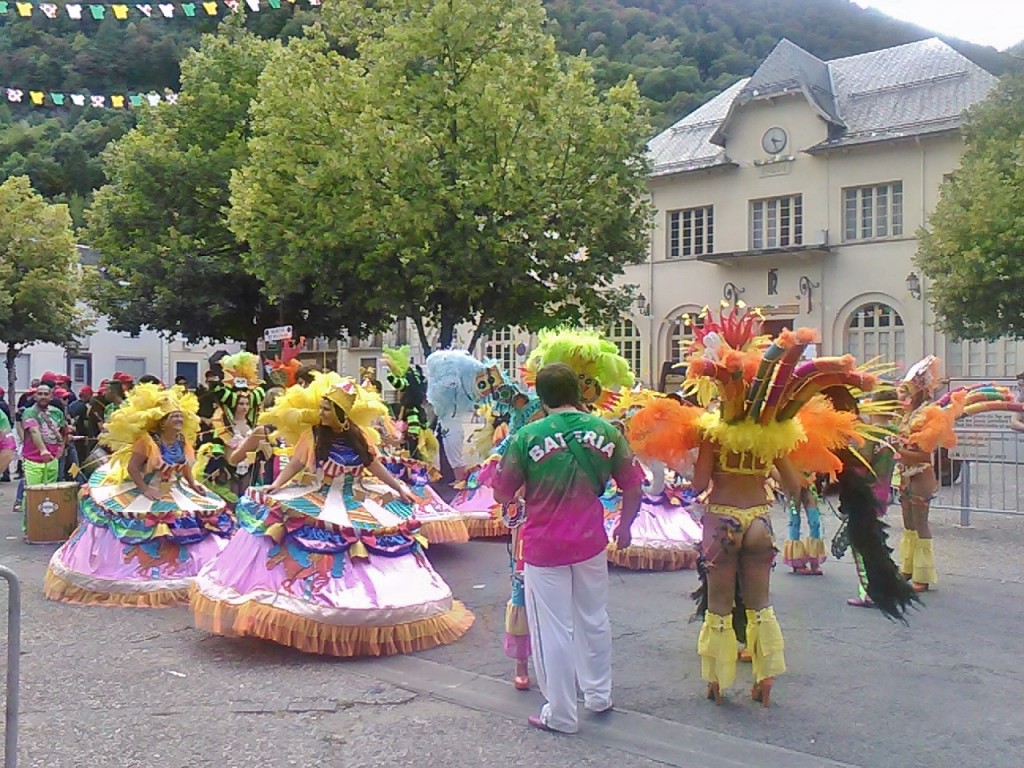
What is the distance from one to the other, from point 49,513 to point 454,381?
212 inches

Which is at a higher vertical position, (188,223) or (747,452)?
(188,223)

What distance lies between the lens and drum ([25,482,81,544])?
36.1 feet

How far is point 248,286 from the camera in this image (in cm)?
2316

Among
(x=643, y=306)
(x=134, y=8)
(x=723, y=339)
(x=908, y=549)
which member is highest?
(x=134, y=8)

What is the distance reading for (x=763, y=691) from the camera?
5266 mm

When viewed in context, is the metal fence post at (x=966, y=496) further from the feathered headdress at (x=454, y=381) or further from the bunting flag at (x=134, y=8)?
the bunting flag at (x=134, y=8)

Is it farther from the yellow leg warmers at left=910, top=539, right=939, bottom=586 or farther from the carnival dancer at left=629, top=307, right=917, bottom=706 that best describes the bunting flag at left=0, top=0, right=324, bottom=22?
the carnival dancer at left=629, top=307, right=917, bottom=706

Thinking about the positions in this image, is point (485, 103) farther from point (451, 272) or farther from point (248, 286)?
point (248, 286)

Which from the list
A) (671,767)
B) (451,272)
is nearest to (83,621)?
(671,767)

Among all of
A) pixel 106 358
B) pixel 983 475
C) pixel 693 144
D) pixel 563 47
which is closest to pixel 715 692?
pixel 983 475

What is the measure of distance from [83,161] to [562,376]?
51.9 meters

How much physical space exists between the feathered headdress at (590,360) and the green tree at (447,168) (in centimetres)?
931

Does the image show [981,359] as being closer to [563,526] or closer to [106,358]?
[563,526]

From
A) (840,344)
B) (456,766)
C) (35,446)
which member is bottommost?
(456,766)
